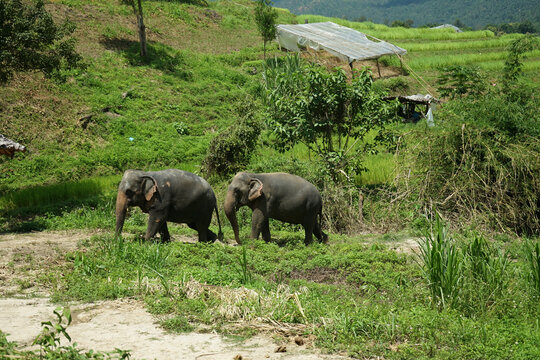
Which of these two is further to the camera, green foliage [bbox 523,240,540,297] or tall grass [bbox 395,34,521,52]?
tall grass [bbox 395,34,521,52]

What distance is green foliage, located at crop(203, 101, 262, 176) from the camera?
1617cm

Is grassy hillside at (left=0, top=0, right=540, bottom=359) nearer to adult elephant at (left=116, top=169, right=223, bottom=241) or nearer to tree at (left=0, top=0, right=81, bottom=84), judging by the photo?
adult elephant at (left=116, top=169, right=223, bottom=241)

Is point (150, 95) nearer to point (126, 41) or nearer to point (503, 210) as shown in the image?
point (126, 41)

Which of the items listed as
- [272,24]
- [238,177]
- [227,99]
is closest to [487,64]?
[272,24]

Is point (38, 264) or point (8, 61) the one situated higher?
point (8, 61)

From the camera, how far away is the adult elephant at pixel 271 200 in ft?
35.9

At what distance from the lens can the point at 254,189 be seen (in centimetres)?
1094

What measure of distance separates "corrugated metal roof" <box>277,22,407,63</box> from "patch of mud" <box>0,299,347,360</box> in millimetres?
25822

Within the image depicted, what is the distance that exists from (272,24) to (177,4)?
863cm

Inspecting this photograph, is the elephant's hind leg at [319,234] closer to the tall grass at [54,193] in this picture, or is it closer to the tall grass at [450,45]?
the tall grass at [54,193]

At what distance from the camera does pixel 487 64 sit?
36.5 m

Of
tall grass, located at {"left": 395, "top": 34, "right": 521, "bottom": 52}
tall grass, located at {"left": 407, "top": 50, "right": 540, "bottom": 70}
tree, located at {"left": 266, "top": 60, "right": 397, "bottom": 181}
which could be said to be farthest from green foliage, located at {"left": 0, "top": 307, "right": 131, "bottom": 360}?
tall grass, located at {"left": 395, "top": 34, "right": 521, "bottom": 52}

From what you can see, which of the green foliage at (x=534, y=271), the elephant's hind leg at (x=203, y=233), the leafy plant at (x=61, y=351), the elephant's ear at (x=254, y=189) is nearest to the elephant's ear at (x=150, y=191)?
the elephant's hind leg at (x=203, y=233)

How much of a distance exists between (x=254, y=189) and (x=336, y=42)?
24.9 metres
